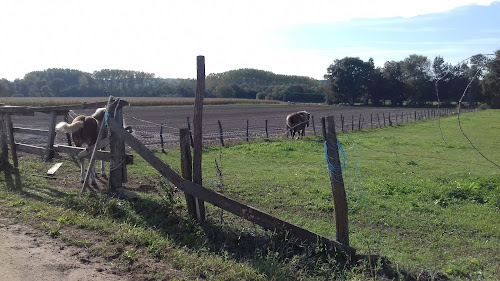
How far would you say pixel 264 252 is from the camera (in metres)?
4.99

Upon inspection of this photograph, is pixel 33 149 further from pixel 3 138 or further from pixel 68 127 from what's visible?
pixel 68 127

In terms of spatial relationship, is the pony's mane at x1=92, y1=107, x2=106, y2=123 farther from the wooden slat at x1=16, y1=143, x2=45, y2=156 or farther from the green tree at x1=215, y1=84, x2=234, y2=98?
the green tree at x1=215, y1=84, x2=234, y2=98

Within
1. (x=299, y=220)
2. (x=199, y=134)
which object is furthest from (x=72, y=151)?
(x=299, y=220)

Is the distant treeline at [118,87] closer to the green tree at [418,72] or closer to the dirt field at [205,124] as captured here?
the dirt field at [205,124]

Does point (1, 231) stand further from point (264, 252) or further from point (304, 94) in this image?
point (304, 94)

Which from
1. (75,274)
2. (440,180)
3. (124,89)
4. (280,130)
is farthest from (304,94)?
(75,274)

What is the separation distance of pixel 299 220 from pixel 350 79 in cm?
→ 8922

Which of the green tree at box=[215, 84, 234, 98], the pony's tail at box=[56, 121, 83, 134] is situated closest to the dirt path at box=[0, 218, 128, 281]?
the pony's tail at box=[56, 121, 83, 134]

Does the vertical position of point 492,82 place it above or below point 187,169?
above

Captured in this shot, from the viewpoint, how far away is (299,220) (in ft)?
22.9

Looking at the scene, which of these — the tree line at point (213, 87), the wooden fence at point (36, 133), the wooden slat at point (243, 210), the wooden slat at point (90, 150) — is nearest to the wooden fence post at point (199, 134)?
the wooden slat at point (243, 210)

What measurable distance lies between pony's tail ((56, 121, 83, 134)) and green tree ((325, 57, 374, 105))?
87.2 metres

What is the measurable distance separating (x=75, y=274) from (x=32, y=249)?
1004 mm

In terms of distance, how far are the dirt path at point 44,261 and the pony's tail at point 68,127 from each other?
3.95m
